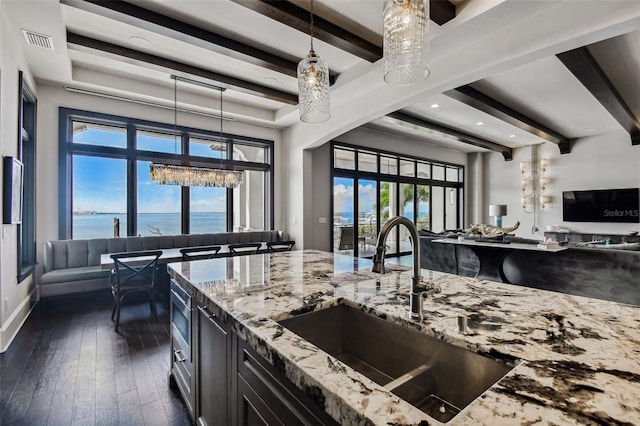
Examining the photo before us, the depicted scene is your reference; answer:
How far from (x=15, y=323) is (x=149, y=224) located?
7.51 feet

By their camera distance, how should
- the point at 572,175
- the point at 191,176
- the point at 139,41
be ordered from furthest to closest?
the point at 572,175, the point at 191,176, the point at 139,41

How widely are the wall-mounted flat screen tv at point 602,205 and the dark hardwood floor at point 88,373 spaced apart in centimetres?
927

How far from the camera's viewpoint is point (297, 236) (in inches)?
252

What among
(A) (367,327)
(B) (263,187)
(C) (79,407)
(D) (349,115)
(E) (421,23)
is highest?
(D) (349,115)

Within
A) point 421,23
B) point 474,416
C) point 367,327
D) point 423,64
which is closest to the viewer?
point 474,416

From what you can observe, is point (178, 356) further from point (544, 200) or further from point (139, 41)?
point (544, 200)

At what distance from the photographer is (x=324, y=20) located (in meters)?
3.12

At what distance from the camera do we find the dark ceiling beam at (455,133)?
5874 mm

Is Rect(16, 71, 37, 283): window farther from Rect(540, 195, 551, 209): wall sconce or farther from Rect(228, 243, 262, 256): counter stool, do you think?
Rect(540, 195, 551, 209): wall sconce

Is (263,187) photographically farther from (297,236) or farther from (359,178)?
(359,178)

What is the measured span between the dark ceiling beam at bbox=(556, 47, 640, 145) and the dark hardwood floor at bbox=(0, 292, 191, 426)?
A: 16.4 feet

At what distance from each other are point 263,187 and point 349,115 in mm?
2670

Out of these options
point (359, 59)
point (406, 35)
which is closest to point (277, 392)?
point (406, 35)

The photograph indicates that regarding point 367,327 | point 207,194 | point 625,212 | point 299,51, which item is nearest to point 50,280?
point 207,194
